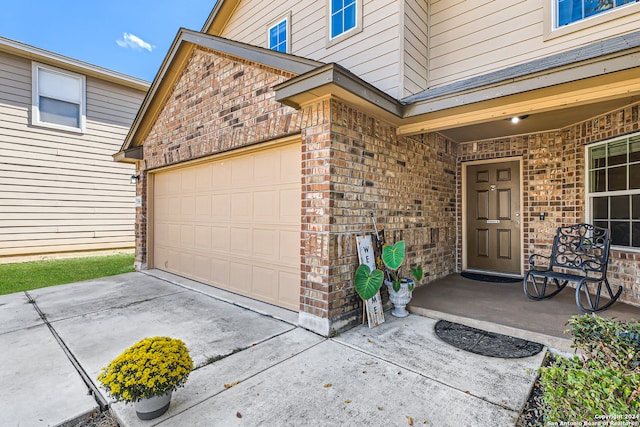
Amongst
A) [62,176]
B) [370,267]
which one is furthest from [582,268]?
[62,176]

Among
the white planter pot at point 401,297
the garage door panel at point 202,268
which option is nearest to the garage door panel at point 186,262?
the garage door panel at point 202,268

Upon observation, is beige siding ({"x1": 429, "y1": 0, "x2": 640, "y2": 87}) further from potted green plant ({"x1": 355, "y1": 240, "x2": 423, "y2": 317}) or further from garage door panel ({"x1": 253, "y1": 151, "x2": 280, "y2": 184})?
potted green plant ({"x1": 355, "y1": 240, "x2": 423, "y2": 317})

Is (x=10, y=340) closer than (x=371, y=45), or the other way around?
(x=10, y=340)

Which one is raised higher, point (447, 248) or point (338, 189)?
point (338, 189)

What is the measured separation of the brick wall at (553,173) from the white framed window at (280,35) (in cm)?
428

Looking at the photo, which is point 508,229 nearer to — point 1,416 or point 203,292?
point 203,292

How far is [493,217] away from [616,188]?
1742mm

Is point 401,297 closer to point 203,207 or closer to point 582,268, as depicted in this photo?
point 582,268

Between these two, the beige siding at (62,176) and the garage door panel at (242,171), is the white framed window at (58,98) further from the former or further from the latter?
the garage door panel at (242,171)

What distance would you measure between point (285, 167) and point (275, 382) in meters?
2.52

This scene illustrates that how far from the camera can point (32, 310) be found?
4.08 metres

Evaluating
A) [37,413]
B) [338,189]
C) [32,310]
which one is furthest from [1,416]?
[338,189]

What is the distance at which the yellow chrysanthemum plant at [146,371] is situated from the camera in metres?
1.82

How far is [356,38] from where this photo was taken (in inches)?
194
